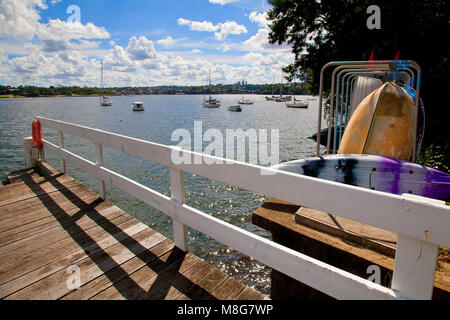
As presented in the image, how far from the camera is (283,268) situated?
204 cm

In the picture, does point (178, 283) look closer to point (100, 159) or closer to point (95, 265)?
point (95, 265)

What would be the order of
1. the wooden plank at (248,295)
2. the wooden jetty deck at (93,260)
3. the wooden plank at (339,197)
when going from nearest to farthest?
the wooden plank at (339,197)
the wooden plank at (248,295)
the wooden jetty deck at (93,260)

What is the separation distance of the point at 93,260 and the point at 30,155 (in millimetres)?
5146

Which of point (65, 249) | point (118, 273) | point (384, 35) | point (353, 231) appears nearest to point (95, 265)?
point (118, 273)

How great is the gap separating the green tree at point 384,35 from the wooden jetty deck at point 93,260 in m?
10.7

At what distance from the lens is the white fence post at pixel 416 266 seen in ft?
4.56

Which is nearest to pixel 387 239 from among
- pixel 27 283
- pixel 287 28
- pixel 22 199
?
pixel 27 283

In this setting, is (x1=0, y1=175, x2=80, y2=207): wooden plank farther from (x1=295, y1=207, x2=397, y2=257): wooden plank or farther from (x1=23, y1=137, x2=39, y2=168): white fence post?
(x1=295, y1=207, x2=397, y2=257): wooden plank

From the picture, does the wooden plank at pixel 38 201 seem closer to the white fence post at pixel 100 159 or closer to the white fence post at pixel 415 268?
the white fence post at pixel 100 159

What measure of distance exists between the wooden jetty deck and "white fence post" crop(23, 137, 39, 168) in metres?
2.61

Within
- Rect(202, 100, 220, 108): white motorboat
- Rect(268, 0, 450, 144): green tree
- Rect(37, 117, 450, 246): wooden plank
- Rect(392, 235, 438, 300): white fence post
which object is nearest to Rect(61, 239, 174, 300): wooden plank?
Rect(37, 117, 450, 246): wooden plank

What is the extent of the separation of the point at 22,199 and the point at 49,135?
35.2m

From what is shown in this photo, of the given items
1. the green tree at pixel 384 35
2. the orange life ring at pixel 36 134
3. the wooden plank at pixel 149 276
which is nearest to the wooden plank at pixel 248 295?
the wooden plank at pixel 149 276
